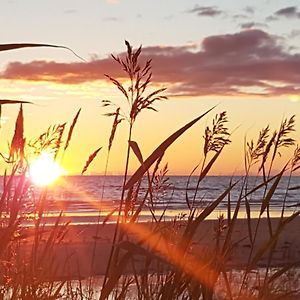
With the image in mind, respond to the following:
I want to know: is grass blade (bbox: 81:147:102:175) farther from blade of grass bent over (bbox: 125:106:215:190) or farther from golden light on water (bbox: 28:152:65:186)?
blade of grass bent over (bbox: 125:106:215:190)

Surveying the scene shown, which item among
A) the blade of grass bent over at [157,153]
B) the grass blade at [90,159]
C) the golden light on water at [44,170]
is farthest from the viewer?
the grass blade at [90,159]

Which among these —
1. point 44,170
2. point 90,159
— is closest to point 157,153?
point 44,170

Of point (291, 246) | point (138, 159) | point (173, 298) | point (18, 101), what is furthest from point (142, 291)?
point (291, 246)

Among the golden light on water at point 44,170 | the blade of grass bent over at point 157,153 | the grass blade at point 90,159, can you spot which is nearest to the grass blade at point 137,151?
the blade of grass bent over at point 157,153

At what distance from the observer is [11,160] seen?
2.25m

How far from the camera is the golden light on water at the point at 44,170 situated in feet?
8.25

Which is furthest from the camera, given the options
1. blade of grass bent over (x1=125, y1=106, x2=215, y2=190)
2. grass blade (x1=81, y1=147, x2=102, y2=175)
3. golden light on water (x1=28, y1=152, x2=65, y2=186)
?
grass blade (x1=81, y1=147, x2=102, y2=175)

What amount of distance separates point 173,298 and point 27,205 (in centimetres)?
62

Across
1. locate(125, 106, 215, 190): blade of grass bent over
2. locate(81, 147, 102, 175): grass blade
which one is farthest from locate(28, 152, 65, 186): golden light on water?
locate(125, 106, 215, 190): blade of grass bent over

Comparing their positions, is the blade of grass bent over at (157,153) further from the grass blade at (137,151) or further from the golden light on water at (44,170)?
the golden light on water at (44,170)

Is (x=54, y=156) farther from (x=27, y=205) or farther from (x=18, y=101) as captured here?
(x=18, y=101)

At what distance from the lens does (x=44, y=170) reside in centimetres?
266

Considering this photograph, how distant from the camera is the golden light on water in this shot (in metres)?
2.51

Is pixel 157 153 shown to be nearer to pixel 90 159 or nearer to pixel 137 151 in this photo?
pixel 137 151
